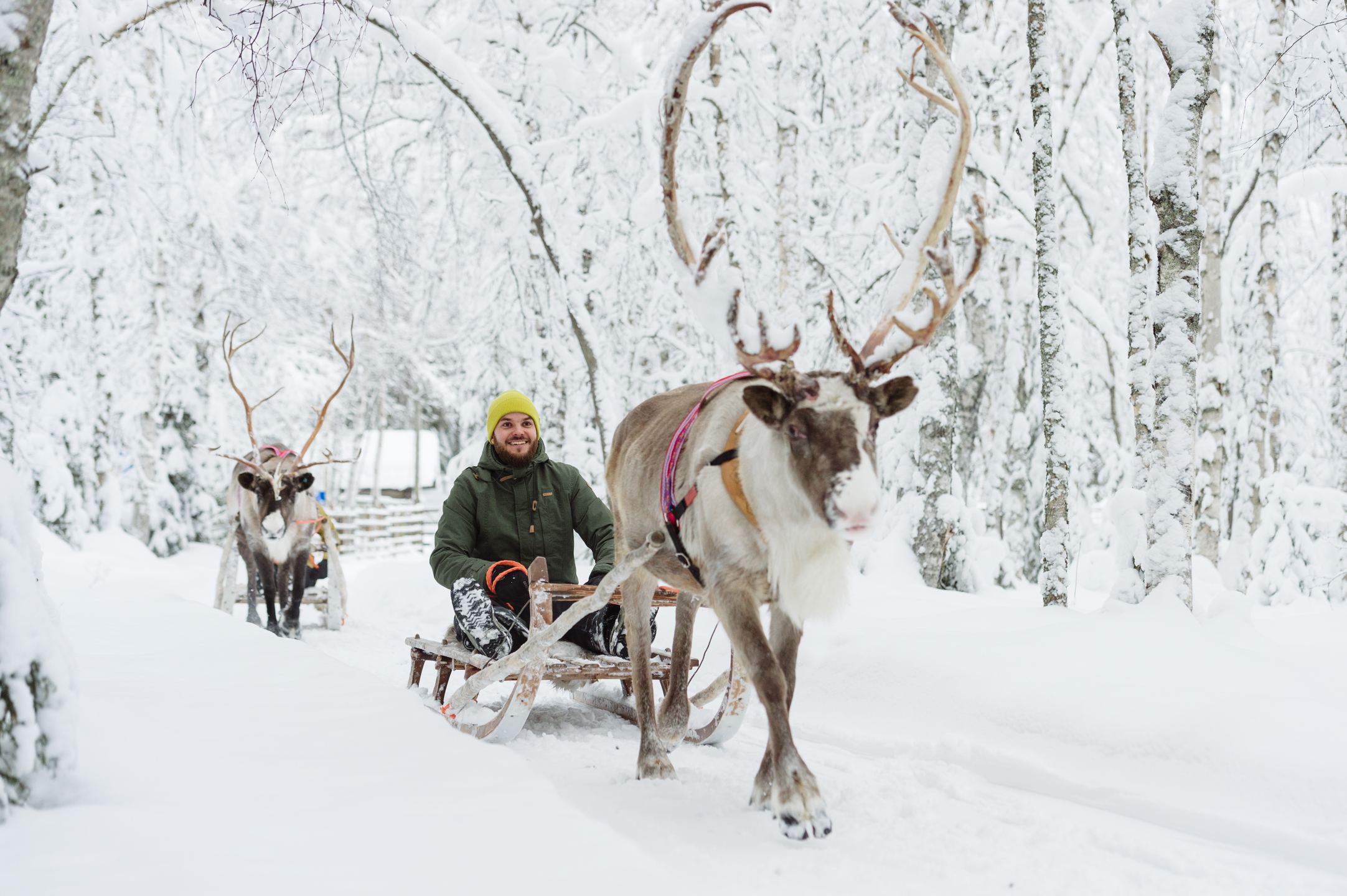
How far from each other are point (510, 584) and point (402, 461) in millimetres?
37874

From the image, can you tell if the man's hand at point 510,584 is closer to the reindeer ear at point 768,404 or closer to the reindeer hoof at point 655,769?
the reindeer hoof at point 655,769

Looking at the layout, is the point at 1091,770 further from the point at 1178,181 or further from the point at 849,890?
the point at 1178,181

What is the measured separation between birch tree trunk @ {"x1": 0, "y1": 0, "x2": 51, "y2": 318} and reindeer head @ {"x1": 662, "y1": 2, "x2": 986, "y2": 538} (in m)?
1.86

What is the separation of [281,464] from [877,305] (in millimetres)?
6030

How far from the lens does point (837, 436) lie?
296 cm

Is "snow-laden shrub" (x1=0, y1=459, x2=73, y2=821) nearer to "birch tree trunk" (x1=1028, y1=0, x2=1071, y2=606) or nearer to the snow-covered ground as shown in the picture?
the snow-covered ground

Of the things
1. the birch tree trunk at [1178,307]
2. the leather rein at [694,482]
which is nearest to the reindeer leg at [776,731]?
the leather rein at [694,482]

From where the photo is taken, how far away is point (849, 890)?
2752mm

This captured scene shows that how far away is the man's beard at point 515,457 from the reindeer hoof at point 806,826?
2869 millimetres

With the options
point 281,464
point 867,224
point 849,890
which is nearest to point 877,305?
point 867,224

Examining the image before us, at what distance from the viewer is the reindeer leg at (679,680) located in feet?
13.7

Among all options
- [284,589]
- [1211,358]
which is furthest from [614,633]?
[1211,358]

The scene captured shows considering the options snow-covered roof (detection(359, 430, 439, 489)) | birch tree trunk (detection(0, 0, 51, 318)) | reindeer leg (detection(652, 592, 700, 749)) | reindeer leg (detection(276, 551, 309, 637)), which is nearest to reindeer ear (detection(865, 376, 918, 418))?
reindeer leg (detection(652, 592, 700, 749))

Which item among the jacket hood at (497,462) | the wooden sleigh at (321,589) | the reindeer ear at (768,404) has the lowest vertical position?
the wooden sleigh at (321,589)
